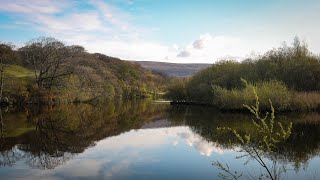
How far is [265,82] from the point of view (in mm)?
47156

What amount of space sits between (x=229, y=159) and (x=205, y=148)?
3.07m

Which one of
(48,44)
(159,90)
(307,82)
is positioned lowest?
(159,90)

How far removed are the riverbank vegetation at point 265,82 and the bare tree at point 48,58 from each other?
24.2 m

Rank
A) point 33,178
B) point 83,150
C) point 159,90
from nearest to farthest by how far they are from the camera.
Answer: point 33,178
point 83,150
point 159,90

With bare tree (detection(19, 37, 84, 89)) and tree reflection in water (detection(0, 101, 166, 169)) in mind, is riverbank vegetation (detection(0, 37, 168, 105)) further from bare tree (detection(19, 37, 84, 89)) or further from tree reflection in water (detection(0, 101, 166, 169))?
tree reflection in water (detection(0, 101, 166, 169))

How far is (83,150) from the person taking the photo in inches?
781

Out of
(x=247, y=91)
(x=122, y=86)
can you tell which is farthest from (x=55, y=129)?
(x=122, y=86)

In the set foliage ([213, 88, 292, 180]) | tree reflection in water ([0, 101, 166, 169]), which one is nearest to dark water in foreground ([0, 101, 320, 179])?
tree reflection in water ([0, 101, 166, 169])

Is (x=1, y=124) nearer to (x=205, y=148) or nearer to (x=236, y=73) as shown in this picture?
(x=205, y=148)

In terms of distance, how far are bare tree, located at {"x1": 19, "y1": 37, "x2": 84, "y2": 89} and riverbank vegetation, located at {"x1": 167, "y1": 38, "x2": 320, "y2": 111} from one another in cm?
2417

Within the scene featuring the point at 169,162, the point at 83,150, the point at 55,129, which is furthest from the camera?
the point at 55,129

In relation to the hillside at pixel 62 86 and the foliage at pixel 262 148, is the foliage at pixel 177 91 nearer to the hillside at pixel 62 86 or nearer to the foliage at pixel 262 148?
the hillside at pixel 62 86

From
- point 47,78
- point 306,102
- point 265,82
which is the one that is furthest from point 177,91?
point 306,102

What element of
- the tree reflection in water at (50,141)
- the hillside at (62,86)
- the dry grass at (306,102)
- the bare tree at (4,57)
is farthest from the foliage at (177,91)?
the tree reflection in water at (50,141)
